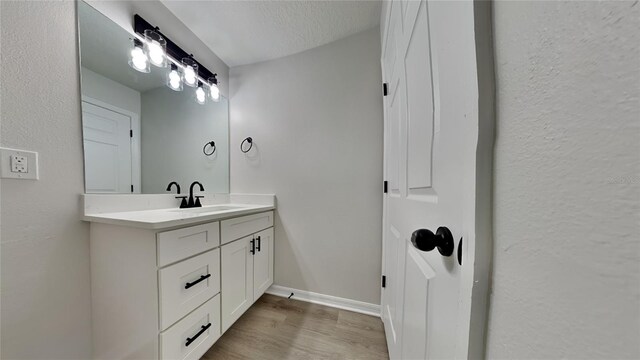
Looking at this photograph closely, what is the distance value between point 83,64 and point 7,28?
22 cm

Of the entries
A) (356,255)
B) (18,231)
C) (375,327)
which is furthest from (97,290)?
(375,327)

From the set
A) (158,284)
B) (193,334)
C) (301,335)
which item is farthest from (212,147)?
(301,335)

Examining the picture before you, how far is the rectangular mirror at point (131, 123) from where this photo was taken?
1.01 meters

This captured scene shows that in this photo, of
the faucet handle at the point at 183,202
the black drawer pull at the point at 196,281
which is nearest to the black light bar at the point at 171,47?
the faucet handle at the point at 183,202

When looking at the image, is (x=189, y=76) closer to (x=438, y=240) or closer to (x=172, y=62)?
(x=172, y=62)

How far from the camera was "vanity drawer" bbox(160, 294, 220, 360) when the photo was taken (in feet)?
2.85

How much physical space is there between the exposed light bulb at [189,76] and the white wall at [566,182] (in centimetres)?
187

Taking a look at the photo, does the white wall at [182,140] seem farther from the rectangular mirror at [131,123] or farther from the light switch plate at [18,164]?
the light switch plate at [18,164]

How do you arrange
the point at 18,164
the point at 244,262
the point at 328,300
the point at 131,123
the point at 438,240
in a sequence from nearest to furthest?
the point at 438,240 → the point at 18,164 → the point at 131,123 → the point at 244,262 → the point at 328,300

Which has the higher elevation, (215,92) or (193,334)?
(215,92)

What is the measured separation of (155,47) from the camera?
1286 millimetres

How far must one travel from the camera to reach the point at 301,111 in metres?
1.69

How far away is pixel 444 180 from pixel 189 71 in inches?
74.0

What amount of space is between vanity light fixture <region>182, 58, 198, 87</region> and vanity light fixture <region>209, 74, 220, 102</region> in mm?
142
